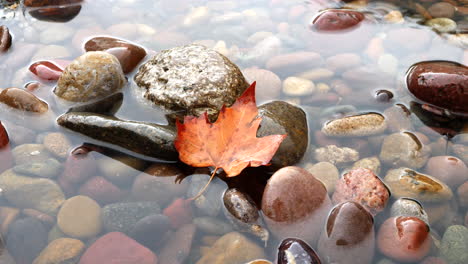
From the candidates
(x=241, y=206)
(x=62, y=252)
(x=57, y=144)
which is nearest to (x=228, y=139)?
(x=241, y=206)

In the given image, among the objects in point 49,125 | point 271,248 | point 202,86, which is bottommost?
point 271,248

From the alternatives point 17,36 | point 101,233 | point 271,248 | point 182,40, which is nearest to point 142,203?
point 101,233

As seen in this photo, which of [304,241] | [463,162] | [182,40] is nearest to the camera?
[304,241]

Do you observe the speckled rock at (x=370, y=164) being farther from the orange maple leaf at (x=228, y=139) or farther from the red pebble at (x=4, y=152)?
the red pebble at (x=4, y=152)

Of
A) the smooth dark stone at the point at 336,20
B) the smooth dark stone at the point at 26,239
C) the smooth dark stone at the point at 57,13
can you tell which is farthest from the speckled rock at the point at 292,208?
the smooth dark stone at the point at 57,13

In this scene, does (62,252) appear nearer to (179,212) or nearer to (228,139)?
(179,212)

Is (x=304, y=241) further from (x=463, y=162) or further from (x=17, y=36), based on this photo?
(x=17, y=36)
